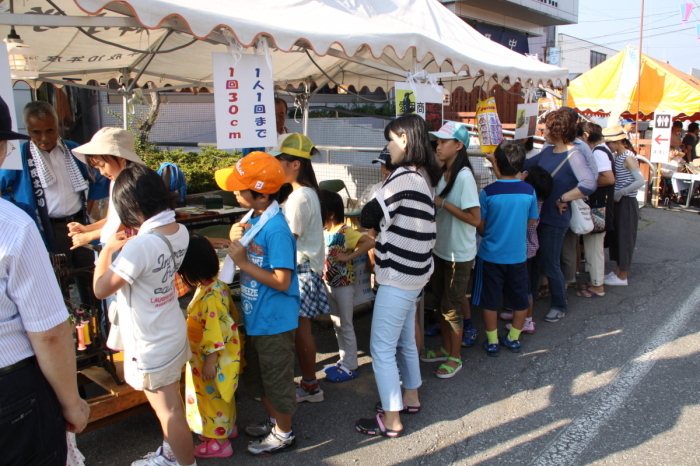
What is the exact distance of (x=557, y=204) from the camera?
4754 mm

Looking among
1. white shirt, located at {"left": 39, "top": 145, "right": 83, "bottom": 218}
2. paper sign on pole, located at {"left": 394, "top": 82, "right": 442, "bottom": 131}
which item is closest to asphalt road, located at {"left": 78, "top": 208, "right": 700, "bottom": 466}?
white shirt, located at {"left": 39, "top": 145, "right": 83, "bottom": 218}

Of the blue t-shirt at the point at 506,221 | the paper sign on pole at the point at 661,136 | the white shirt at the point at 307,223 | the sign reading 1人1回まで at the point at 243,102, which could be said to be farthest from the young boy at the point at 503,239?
the paper sign on pole at the point at 661,136

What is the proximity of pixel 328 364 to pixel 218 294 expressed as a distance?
1556 millimetres

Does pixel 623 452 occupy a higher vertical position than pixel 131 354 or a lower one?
lower

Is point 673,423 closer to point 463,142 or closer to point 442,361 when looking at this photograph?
point 442,361

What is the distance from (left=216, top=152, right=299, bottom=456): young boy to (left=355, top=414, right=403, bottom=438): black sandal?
0.44m

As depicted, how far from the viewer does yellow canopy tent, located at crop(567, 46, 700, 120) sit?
11.2 meters

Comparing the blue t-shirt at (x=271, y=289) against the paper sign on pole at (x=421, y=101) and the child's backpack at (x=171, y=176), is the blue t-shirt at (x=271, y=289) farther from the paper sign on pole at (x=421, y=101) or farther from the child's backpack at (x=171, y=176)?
the child's backpack at (x=171, y=176)

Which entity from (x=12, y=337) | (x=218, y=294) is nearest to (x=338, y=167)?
(x=218, y=294)

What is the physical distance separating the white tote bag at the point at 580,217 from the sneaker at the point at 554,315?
0.83m

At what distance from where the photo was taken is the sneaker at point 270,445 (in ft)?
9.54

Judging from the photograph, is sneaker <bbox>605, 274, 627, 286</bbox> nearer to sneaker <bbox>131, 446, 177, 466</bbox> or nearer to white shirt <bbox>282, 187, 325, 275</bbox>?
white shirt <bbox>282, 187, 325, 275</bbox>

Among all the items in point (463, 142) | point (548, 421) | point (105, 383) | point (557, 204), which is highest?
point (463, 142)

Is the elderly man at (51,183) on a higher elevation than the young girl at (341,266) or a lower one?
higher
